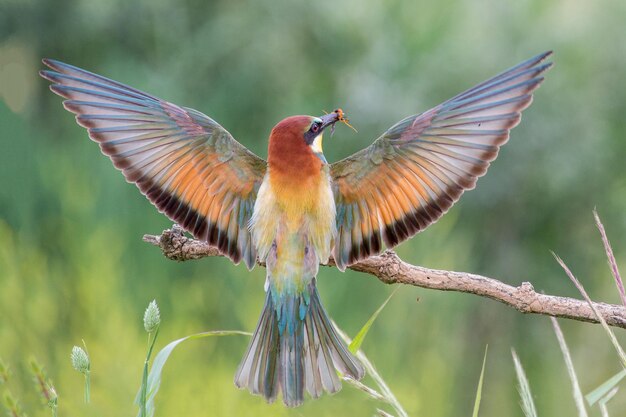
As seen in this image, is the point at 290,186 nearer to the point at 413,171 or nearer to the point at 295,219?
the point at 295,219

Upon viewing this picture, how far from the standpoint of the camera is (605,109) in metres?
3.43

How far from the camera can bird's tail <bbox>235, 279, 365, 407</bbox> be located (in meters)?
1.39

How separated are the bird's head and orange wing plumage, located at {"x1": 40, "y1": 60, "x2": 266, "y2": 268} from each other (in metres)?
0.05

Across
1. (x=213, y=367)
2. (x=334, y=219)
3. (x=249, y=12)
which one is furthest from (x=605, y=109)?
(x=334, y=219)

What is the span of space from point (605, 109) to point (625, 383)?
37.7 inches

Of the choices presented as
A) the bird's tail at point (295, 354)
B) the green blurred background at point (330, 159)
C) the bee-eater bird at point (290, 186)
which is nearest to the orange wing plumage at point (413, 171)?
the bee-eater bird at point (290, 186)

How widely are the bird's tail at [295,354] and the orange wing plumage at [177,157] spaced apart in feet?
0.32

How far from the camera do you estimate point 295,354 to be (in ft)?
4.65

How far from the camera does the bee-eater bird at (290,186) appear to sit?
4.40 ft

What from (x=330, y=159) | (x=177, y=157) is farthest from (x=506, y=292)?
(x=330, y=159)

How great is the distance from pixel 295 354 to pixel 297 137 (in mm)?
313

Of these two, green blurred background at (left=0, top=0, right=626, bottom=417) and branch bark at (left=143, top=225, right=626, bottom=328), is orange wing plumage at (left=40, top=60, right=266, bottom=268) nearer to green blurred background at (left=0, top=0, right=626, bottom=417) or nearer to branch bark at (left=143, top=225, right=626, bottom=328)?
branch bark at (left=143, top=225, right=626, bottom=328)

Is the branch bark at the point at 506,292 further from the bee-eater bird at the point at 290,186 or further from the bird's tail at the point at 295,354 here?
the bird's tail at the point at 295,354

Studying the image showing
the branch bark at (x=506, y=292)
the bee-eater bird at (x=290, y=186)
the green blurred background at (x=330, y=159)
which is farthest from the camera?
the green blurred background at (x=330, y=159)
